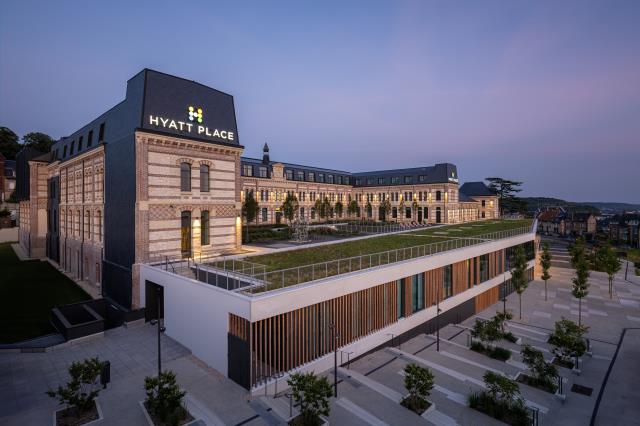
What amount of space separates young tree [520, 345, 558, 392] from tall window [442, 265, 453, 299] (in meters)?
8.35

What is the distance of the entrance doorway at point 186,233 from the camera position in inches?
902

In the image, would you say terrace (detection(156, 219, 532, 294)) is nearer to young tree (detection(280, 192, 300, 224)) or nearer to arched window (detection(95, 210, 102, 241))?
arched window (detection(95, 210, 102, 241))

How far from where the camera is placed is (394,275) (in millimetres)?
19531

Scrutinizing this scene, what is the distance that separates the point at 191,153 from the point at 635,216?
404 feet

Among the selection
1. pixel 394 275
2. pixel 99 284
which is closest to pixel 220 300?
pixel 394 275

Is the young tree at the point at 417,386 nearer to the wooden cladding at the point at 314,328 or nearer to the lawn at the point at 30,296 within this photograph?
the wooden cladding at the point at 314,328

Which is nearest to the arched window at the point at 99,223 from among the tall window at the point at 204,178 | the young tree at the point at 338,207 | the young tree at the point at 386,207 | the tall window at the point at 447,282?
the tall window at the point at 204,178

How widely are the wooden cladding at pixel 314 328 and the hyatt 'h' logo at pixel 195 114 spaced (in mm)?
16201

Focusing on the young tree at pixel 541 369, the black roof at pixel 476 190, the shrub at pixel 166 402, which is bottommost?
the young tree at pixel 541 369

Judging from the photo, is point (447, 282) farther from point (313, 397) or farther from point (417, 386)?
point (313, 397)

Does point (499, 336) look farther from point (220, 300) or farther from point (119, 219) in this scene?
point (119, 219)

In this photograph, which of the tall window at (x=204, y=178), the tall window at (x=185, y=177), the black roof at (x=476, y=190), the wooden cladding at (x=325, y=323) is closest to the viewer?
the wooden cladding at (x=325, y=323)

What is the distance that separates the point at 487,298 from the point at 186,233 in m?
27.8

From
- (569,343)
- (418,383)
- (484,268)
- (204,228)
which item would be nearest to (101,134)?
(204,228)
